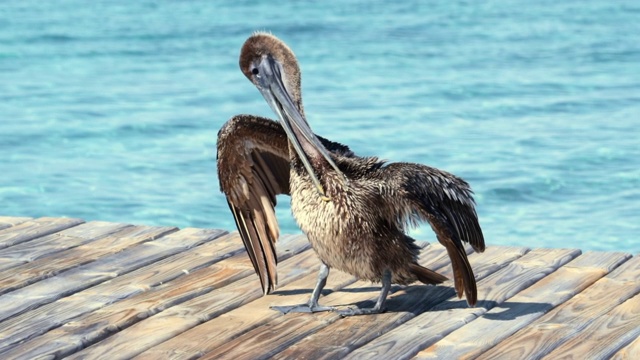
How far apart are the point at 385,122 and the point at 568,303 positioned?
7622 mm

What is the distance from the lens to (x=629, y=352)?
3.71m

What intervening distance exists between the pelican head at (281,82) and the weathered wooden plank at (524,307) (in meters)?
0.72

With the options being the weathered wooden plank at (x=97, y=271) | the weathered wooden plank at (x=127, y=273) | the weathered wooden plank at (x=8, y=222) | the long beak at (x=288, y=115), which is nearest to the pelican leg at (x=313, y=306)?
the long beak at (x=288, y=115)

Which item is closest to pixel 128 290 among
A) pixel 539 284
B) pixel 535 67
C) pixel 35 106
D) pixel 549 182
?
pixel 539 284

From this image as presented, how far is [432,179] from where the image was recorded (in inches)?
159

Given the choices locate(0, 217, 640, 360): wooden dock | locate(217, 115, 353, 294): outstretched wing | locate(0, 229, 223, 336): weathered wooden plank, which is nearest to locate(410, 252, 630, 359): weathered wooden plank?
locate(0, 217, 640, 360): wooden dock

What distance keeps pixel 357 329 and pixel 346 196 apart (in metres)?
0.49

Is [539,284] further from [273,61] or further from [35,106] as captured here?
[35,106]

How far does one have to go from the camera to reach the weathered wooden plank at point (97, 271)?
14.5 feet

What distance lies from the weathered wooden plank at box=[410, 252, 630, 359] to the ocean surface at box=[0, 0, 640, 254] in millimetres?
2813

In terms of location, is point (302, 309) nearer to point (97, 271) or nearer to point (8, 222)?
point (97, 271)

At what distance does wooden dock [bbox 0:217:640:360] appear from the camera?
3850 mm

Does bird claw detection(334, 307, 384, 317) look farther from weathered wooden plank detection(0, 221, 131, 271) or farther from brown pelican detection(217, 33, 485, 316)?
weathered wooden plank detection(0, 221, 131, 271)

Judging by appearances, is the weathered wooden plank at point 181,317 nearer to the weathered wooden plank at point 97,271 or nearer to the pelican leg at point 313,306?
the pelican leg at point 313,306
